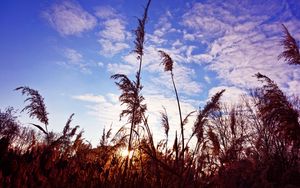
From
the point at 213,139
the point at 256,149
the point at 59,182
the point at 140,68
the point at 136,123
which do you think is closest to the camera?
the point at 59,182

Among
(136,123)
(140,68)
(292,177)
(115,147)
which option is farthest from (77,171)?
(292,177)

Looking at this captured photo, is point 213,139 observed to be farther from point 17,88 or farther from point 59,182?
point 17,88

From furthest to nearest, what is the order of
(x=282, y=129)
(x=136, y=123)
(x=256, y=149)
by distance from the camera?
(x=256, y=149) → (x=282, y=129) → (x=136, y=123)

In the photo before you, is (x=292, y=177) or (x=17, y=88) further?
(x=292, y=177)

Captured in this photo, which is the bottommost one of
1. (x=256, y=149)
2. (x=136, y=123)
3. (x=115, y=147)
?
(x=115, y=147)

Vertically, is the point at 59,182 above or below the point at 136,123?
below

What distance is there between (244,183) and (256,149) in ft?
6.72

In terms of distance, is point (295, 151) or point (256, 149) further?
point (256, 149)

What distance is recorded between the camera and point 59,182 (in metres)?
2.84

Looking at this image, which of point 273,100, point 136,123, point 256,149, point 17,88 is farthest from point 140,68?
point 256,149

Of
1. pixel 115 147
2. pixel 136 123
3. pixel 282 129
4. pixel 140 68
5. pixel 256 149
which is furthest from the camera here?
pixel 256 149

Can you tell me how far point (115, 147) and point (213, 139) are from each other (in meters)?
1.74

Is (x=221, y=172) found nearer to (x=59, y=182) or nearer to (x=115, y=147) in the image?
(x=115, y=147)

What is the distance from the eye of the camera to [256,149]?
8.38m
